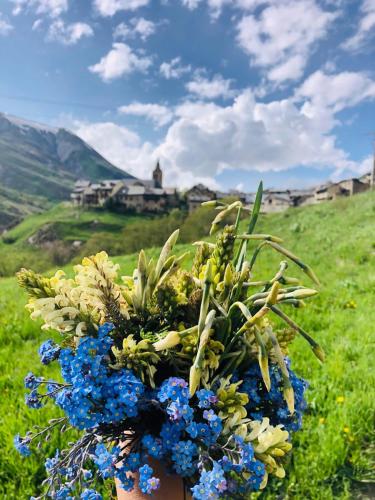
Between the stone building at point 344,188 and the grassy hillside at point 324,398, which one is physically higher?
the stone building at point 344,188

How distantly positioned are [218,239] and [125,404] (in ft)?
2.20

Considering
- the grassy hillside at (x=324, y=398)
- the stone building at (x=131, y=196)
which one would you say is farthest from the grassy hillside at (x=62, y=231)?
the grassy hillside at (x=324, y=398)

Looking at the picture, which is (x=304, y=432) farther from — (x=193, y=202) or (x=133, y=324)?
(x=193, y=202)

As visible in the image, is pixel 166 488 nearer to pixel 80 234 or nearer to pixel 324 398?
pixel 324 398

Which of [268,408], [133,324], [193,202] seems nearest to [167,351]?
[133,324]

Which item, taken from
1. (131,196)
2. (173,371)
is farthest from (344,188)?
(173,371)

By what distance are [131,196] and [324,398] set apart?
4547 inches

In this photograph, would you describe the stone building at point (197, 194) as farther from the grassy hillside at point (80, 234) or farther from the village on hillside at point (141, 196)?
the grassy hillside at point (80, 234)

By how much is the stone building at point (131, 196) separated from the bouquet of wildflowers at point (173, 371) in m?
108

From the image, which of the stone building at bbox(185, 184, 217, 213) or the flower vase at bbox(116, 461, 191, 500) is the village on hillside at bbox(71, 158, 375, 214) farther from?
the flower vase at bbox(116, 461, 191, 500)

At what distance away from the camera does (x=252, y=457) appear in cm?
132

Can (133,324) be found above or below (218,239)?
below

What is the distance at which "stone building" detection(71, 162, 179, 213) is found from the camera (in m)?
113

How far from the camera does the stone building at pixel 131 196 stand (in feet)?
370
